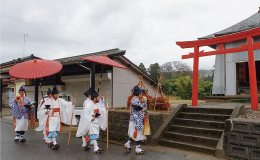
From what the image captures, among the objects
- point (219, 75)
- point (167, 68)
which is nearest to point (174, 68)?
point (167, 68)

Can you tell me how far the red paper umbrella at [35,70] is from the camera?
5751 millimetres

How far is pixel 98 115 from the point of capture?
5.86 meters

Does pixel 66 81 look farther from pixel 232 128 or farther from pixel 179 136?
pixel 232 128

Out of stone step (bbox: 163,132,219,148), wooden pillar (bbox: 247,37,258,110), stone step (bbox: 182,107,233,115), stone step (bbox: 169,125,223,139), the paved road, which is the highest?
wooden pillar (bbox: 247,37,258,110)

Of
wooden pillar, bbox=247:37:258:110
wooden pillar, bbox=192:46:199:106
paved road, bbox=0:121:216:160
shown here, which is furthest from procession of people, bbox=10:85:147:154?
wooden pillar, bbox=247:37:258:110

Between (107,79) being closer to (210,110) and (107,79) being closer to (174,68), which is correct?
(210,110)

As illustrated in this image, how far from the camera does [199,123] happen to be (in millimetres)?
6285

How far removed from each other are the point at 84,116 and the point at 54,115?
145cm

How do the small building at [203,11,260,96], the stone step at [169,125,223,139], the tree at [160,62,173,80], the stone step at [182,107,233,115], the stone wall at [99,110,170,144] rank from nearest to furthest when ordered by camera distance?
1. the stone step at [169,125,223,139]
2. the stone step at [182,107,233,115]
3. the stone wall at [99,110,170,144]
4. the small building at [203,11,260,96]
5. the tree at [160,62,173,80]

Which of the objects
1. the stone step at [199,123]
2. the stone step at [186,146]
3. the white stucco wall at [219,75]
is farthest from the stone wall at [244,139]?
the white stucco wall at [219,75]

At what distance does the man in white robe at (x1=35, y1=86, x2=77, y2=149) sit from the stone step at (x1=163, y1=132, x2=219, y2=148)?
3.53 metres

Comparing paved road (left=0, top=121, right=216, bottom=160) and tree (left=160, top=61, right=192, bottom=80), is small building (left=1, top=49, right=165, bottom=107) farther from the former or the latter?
tree (left=160, top=61, right=192, bottom=80)

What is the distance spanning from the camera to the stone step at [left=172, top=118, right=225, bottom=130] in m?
5.88

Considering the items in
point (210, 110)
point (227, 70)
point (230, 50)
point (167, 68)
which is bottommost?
point (210, 110)
